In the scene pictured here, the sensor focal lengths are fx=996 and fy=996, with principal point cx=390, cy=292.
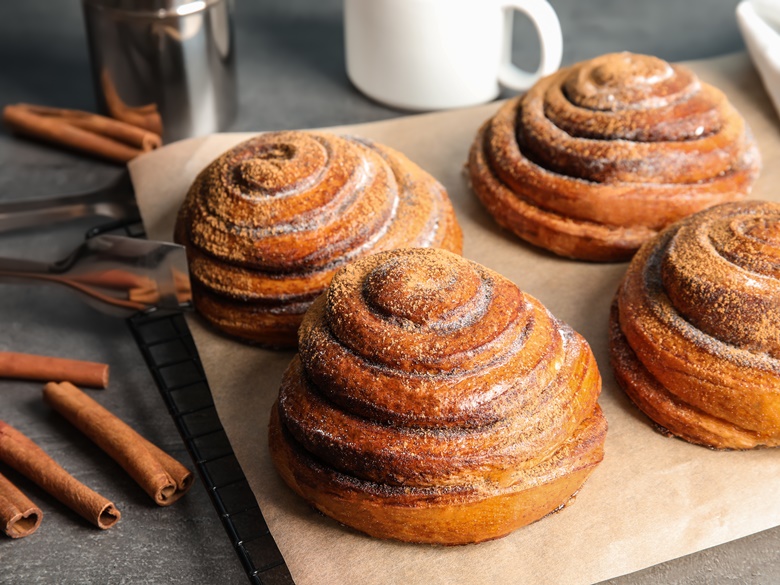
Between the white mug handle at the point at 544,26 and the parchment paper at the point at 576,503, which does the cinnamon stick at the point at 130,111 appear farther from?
the white mug handle at the point at 544,26

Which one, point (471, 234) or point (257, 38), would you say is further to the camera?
point (257, 38)

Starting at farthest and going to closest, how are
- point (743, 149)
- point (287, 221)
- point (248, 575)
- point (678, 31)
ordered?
point (678, 31) < point (743, 149) < point (287, 221) < point (248, 575)

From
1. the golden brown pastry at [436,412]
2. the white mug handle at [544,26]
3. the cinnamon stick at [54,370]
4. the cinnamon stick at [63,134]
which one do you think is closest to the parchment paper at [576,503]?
the golden brown pastry at [436,412]

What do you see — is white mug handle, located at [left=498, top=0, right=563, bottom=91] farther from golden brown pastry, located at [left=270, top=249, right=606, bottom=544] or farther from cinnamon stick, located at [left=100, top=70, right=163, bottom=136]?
golden brown pastry, located at [left=270, top=249, right=606, bottom=544]

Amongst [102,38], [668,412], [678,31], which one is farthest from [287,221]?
[678,31]

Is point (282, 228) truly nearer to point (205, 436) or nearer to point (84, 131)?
point (205, 436)

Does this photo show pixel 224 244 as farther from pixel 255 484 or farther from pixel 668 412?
pixel 668 412

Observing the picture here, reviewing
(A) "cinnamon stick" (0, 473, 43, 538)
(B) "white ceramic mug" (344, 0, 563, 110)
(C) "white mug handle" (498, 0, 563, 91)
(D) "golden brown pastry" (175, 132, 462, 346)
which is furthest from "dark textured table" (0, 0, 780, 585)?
(C) "white mug handle" (498, 0, 563, 91)
